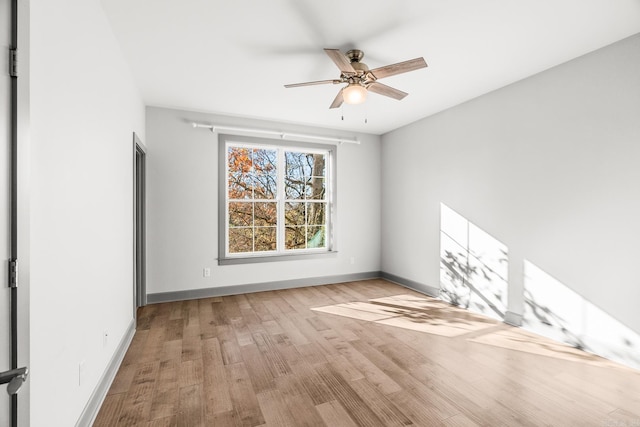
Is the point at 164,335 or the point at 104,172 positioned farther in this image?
the point at 164,335

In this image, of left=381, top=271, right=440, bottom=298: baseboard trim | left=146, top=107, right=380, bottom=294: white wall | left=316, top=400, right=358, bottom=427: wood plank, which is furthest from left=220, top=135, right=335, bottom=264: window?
left=316, top=400, right=358, bottom=427: wood plank

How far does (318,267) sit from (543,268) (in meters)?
3.05

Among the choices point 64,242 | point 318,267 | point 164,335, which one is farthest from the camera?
point 318,267

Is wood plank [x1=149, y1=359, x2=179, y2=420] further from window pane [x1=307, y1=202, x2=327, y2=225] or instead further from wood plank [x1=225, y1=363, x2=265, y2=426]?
window pane [x1=307, y1=202, x2=327, y2=225]

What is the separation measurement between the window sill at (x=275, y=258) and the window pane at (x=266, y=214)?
1.78ft

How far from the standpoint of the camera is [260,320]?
135 inches

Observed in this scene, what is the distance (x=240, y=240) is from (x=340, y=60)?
311 centimetres

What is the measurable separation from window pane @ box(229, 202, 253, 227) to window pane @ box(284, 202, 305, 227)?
22.8 inches

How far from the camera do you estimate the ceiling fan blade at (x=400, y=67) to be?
234 cm

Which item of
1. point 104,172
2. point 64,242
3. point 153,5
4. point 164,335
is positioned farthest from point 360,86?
point 164,335

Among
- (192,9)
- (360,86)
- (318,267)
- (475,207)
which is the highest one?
(192,9)

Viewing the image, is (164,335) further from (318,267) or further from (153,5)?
(153,5)

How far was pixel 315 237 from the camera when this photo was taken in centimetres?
517

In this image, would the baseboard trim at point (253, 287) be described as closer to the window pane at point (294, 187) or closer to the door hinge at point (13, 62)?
the window pane at point (294, 187)
